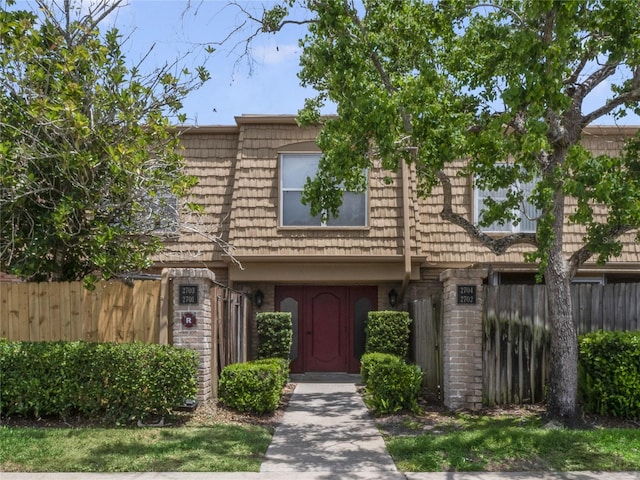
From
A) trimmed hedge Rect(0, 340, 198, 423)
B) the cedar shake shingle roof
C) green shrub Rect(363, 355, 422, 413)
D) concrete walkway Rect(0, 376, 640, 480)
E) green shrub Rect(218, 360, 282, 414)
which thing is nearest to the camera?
concrete walkway Rect(0, 376, 640, 480)

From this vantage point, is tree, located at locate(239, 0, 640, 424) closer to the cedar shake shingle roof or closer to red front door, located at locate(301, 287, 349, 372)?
the cedar shake shingle roof

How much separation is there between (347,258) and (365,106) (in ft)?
22.1

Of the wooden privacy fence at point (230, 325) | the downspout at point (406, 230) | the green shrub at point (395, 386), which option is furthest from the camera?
the downspout at point (406, 230)

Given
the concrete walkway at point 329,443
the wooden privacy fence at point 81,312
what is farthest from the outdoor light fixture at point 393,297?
the wooden privacy fence at point 81,312

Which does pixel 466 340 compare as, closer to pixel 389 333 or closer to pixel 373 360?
pixel 373 360

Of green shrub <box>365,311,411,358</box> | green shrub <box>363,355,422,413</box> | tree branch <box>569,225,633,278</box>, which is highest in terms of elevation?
tree branch <box>569,225,633,278</box>

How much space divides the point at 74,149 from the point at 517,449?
22.5 ft

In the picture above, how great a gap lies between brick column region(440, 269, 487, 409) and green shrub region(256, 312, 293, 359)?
5073mm

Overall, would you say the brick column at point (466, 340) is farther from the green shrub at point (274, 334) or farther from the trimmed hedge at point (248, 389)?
the green shrub at point (274, 334)

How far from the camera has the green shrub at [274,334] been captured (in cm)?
1466

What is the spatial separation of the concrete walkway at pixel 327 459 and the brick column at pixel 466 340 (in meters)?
1.47

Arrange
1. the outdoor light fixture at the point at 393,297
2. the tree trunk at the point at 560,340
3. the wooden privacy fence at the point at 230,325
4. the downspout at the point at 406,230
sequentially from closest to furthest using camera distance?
1. the tree trunk at the point at 560,340
2. the wooden privacy fence at the point at 230,325
3. the downspout at the point at 406,230
4. the outdoor light fixture at the point at 393,297

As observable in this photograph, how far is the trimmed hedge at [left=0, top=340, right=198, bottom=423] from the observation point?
29.7 feet

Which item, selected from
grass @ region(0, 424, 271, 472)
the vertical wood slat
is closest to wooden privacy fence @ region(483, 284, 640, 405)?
grass @ region(0, 424, 271, 472)
